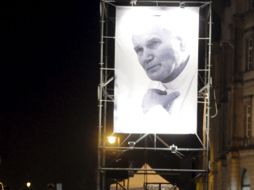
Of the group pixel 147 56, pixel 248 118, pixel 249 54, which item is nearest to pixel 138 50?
pixel 147 56

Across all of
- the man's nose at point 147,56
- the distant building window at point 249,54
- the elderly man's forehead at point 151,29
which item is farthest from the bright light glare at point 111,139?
the distant building window at point 249,54

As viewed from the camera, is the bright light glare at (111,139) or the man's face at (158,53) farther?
the bright light glare at (111,139)

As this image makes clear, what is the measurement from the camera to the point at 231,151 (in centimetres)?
5097

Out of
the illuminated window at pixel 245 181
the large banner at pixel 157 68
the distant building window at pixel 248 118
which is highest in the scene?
the large banner at pixel 157 68

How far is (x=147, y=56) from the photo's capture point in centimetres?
2762

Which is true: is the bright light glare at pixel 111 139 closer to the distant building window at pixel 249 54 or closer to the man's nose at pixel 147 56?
the man's nose at pixel 147 56

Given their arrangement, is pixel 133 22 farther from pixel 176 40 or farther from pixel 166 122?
pixel 166 122

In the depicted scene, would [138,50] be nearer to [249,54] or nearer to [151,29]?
[151,29]

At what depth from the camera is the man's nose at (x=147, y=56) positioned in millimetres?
27609

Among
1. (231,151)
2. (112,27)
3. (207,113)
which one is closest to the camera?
(207,113)

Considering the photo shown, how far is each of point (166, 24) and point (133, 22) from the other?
102 cm

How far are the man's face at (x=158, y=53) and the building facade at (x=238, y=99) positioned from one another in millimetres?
22325

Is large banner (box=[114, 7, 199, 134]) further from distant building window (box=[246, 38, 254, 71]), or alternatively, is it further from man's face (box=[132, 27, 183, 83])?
distant building window (box=[246, 38, 254, 71])

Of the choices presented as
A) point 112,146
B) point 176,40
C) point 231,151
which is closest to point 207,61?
point 176,40
